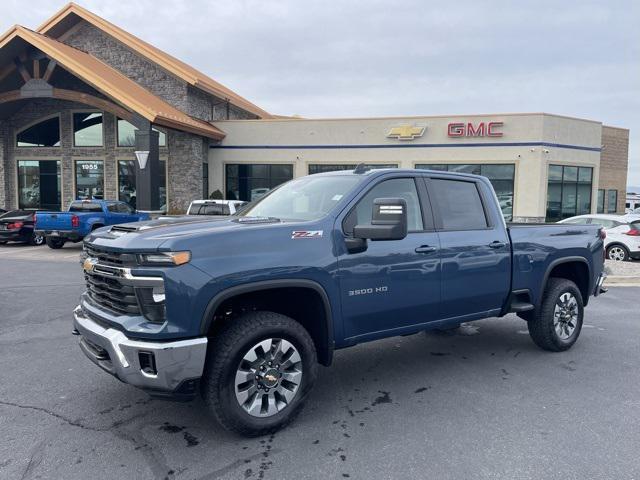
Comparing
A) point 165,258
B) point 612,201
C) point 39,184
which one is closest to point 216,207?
point 165,258

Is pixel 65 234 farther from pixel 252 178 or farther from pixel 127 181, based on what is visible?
pixel 252 178

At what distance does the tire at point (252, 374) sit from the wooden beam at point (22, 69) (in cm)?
2225

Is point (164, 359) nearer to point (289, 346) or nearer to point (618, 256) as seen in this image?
point (289, 346)

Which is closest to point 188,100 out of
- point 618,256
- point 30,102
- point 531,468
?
point 30,102

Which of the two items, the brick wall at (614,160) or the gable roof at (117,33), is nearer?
the gable roof at (117,33)

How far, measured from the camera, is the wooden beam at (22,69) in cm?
2127

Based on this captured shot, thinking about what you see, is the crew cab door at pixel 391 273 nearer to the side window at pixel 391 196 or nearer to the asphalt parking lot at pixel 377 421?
the side window at pixel 391 196

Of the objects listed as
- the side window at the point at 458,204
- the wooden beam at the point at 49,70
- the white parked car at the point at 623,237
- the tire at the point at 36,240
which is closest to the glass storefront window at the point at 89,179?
the wooden beam at the point at 49,70

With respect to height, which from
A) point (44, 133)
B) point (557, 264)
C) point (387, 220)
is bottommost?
point (557, 264)

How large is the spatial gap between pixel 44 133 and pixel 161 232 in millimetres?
25426

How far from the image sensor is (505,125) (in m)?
22.1

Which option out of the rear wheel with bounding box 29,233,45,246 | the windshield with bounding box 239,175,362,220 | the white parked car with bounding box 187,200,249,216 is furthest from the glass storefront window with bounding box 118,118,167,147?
the windshield with bounding box 239,175,362,220

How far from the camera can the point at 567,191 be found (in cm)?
2348

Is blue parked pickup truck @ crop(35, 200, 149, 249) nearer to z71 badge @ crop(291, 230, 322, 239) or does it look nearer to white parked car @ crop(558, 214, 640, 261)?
z71 badge @ crop(291, 230, 322, 239)
